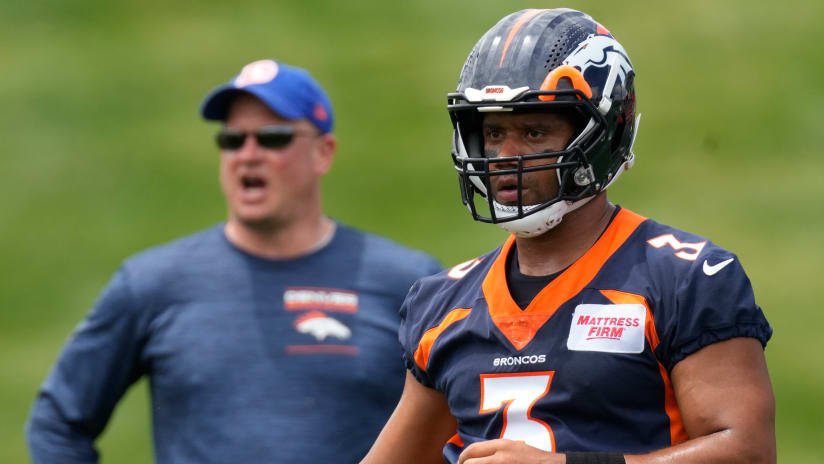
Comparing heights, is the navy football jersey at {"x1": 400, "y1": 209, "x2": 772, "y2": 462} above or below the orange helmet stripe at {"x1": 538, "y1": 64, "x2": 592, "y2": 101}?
below

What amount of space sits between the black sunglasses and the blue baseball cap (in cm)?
7

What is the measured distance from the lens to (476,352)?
11.0 ft

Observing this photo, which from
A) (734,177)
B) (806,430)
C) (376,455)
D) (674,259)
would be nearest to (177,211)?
(734,177)

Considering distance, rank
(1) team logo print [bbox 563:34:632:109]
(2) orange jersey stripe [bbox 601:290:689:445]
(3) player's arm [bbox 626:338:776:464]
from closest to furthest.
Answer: (3) player's arm [bbox 626:338:776:464] → (2) orange jersey stripe [bbox 601:290:689:445] → (1) team logo print [bbox 563:34:632:109]

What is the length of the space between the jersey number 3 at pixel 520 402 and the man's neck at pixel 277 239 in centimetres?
227

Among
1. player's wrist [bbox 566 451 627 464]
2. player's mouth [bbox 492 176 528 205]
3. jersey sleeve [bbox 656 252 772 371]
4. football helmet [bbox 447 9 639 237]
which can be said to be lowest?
player's wrist [bbox 566 451 627 464]

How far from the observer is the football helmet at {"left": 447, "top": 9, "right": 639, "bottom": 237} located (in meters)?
Result: 3.32

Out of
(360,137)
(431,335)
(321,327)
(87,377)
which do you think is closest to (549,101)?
(431,335)

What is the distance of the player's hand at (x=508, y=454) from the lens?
3023 millimetres

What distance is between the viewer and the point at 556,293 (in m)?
3.31

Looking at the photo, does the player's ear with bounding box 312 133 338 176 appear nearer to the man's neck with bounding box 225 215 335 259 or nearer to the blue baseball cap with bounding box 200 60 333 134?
the blue baseball cap with bounding box 200 60 333 134

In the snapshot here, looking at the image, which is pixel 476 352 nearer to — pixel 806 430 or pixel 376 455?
pixel 376 455

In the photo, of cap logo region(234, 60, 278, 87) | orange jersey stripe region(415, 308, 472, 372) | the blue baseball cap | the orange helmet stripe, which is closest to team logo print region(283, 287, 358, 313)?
the blue baseball cap

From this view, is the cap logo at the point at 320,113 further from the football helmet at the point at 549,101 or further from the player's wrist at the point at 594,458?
the player's wrist at the point at 594,458
